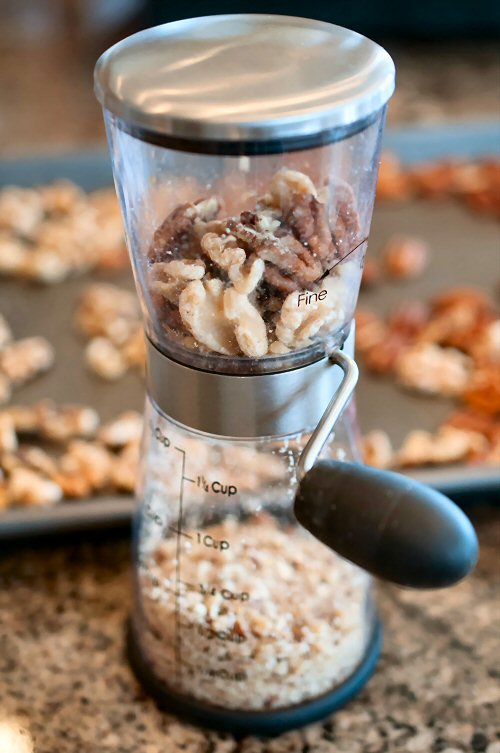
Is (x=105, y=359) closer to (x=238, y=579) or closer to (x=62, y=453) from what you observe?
(x=62, y=453)

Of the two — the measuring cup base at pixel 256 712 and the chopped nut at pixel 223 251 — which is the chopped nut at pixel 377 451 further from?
the chopped nut at pixel 223 251

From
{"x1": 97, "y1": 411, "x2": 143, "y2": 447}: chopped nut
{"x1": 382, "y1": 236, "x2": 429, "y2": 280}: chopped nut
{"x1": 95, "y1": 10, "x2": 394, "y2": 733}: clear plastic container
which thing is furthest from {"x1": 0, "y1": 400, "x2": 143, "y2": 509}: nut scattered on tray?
{"x1": 382, "y1": 236, "x2": 429, "y2": 280}: chopped nut

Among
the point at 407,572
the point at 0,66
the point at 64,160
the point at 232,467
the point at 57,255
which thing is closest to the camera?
the point at 407,572

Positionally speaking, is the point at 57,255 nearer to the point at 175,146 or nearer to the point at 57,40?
the point at 175,146

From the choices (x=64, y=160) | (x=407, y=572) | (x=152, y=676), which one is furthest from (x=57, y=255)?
(x=407, y=572)

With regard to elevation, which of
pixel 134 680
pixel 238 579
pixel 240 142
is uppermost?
pixel 240 142

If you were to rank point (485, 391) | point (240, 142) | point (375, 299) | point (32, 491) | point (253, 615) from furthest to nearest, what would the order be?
point (375, 299) < point (485, 391) < point (32, 491) < point (253, 615) < point (240, 142)

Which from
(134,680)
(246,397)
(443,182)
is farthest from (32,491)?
(443,182)
